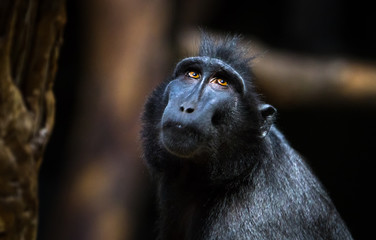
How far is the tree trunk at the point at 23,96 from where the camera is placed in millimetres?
3436

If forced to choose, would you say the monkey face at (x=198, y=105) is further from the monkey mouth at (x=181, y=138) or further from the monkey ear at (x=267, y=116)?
the monkey ear at (x=267, y=116)

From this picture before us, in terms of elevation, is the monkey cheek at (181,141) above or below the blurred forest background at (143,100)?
above

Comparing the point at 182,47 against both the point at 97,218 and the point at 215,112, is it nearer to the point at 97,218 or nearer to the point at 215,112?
the point at 97,218

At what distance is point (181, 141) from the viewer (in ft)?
14.6

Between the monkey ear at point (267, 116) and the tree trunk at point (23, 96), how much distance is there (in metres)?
1.76

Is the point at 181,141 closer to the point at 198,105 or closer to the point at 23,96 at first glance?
the point at 198,105

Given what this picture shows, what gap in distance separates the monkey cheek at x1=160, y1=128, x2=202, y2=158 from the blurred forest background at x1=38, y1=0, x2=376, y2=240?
3635 mm

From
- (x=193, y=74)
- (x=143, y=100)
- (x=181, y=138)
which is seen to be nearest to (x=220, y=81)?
(x=193, y=74)

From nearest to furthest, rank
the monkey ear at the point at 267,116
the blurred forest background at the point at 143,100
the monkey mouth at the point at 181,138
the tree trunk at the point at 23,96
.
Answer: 1. the tree trunk at the point at 23,96
2. the monkey mouth at the point at 181,138
3. the monkey ear at the point at 267,116
4. the blurred forest background at the point at 143,100

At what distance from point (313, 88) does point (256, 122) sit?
183 inches

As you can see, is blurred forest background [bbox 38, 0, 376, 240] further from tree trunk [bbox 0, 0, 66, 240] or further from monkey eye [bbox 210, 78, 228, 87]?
tree trunk [bbox 0, 0, 66, 240]

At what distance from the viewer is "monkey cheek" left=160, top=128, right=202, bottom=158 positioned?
440cm

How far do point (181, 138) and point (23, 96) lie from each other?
1242 mm

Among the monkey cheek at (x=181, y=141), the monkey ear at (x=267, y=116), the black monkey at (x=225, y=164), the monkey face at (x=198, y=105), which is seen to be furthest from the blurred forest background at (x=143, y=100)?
the monkey cheek at (x=181, y=141)
